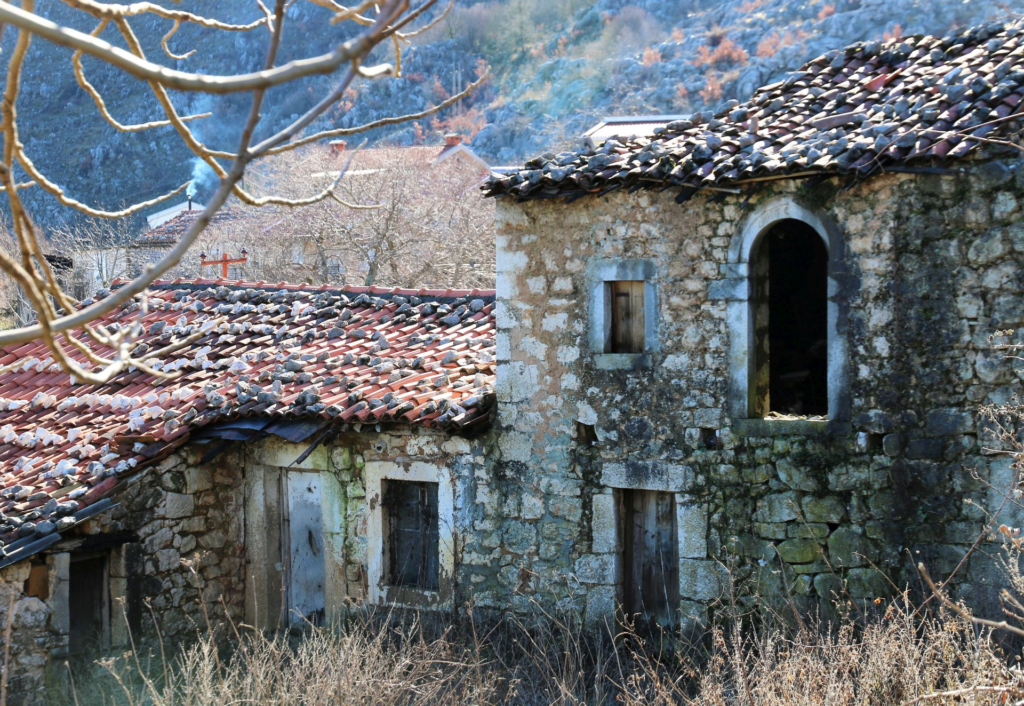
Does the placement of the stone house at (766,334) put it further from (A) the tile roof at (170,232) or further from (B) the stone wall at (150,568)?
(A) the tile roof at (170,232)

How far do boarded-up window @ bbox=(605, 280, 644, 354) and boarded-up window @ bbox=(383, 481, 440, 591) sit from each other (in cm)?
211

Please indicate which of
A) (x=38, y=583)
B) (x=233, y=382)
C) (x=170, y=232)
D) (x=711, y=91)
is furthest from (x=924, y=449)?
(x=711, y=91)

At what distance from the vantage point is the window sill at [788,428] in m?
7.07

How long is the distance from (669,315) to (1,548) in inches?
207

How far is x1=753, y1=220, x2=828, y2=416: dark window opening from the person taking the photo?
9242mm

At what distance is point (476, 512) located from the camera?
8453mm

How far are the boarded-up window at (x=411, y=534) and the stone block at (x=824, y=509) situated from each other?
3.21 metres

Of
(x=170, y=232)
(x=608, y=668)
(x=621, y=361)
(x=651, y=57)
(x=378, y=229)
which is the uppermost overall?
(x=651, y=57)

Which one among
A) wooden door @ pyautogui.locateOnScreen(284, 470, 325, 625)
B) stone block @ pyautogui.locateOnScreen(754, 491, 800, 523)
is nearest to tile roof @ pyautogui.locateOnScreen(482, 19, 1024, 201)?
stone block @ pyautogui.locateOnScreen(754, 491, 800, 523)

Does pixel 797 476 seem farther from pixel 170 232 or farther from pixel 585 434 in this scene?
pixel 170 232

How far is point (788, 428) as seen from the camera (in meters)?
7.21

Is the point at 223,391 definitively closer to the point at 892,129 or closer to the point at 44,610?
the point at 44,610

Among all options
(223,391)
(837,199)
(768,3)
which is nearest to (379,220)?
(223,391)

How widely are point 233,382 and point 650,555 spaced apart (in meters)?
4.36
